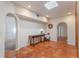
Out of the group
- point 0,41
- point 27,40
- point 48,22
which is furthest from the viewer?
point 48,22

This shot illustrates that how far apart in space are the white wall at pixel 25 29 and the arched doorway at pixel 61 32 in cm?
146

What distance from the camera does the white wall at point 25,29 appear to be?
4312 millimetres

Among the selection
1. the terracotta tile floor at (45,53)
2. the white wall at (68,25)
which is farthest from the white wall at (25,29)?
the white wall at (68,25)

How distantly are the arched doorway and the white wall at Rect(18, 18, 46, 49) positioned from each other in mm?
1460

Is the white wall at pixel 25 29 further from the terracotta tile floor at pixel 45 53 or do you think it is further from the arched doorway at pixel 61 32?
the arched doorway at pixel 61 32

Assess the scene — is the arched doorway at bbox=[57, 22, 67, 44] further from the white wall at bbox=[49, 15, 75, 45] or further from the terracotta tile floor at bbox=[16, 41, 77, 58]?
the terracotta tile floor at bbox=[16, 41, 77, 58]

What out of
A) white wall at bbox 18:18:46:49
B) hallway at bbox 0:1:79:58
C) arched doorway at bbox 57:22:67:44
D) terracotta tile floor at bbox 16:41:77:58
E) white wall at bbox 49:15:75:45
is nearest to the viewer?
terracotta tile floor at bbox 16:41:77:58

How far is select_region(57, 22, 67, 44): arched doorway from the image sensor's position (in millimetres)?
6196

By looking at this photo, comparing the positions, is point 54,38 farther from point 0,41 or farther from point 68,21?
point 0,41

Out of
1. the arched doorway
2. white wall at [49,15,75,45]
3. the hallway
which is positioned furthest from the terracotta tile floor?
the arched doorway

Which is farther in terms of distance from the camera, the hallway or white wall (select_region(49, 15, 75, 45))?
white wall (select_region(49, 15, 75, 45))

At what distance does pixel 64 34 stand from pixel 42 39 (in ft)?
5.62

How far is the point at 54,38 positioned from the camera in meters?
6.86

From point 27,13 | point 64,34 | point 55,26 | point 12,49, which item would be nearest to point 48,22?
point 55,26
